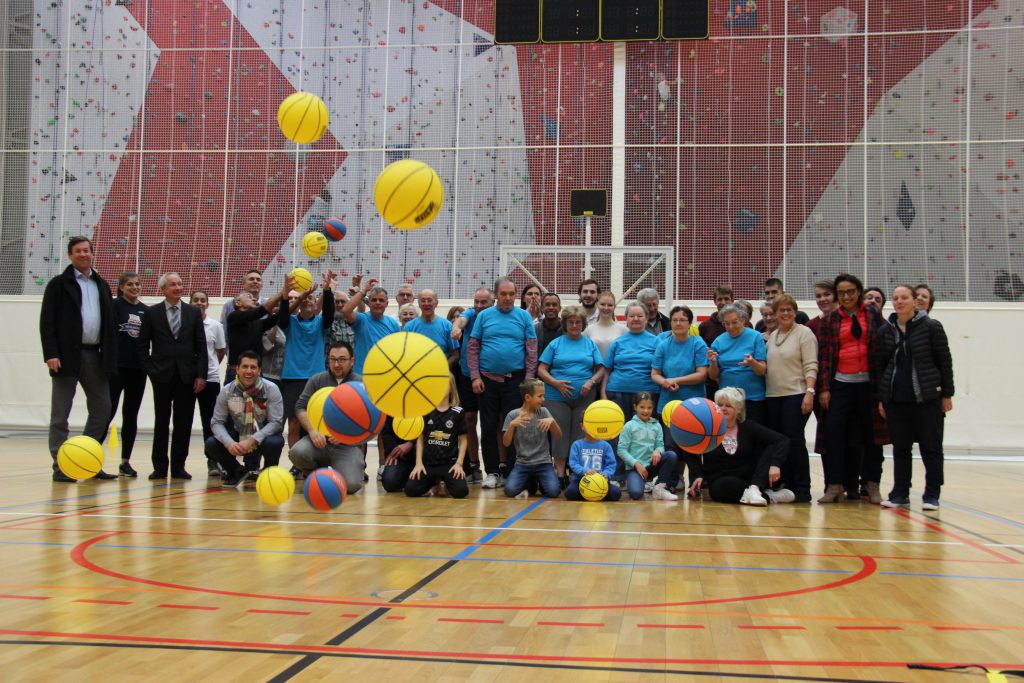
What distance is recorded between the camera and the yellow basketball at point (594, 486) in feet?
24.9

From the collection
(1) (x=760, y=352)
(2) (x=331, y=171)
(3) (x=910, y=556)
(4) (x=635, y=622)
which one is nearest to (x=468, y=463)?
(1) (x=760, y=352)

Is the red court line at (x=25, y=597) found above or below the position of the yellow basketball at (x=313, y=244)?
below

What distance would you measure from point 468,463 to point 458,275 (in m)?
6.85

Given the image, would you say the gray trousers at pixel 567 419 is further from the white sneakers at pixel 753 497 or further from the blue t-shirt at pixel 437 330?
the white sneakers at pixel 753 497

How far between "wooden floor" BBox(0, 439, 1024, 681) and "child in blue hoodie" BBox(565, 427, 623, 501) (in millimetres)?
742

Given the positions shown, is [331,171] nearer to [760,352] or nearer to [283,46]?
[283,46]

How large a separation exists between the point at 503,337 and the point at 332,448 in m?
1.84

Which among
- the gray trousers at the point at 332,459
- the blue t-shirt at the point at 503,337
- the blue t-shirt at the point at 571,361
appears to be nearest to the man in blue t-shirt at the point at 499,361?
the blue t-shirt at the point at 503,337

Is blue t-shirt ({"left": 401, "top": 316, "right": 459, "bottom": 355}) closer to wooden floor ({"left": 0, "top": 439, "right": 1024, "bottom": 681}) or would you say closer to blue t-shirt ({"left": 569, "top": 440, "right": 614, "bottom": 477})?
blue t-shirt ({"left": 569, "top": 440, "right": 614, "bottom": 477})

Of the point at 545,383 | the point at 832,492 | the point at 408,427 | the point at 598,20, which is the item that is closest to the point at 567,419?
the point at 545,383

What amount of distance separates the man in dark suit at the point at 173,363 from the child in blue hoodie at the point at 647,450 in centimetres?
403

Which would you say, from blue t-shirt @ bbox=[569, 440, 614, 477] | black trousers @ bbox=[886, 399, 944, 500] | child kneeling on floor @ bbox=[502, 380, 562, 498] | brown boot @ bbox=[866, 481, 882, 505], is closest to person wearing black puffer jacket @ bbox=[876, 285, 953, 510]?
black trousers @ bbox=[886, 399, 944, 500]

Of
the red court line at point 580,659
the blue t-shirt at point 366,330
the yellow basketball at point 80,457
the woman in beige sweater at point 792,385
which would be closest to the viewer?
the red court line at point 580,659

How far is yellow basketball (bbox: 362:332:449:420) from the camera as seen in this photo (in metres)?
4.83
